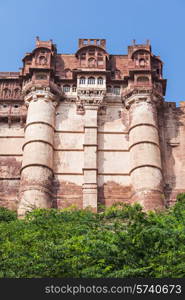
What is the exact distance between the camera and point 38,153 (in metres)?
18.4

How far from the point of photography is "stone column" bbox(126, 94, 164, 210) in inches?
693

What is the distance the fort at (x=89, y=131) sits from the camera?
18.1 metres

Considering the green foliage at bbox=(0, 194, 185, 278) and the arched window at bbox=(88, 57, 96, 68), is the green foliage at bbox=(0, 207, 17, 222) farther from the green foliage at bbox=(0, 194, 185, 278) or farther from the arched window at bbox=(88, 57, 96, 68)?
the arched window at bbox=(88, 57, 96, 68)

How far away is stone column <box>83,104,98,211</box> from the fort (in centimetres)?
3

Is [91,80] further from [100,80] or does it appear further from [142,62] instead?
[142,62]

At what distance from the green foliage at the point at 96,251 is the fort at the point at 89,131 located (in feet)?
16.0

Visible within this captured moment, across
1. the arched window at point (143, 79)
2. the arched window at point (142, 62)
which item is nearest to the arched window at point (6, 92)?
the arched window at point (143, 79)

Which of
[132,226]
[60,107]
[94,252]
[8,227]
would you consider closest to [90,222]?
[8,227]

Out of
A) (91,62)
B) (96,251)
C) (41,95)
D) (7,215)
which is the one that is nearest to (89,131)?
(41,95)

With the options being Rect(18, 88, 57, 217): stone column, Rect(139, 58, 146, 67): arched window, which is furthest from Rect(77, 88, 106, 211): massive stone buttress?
Rect(139, 58, 146, 67): arched window

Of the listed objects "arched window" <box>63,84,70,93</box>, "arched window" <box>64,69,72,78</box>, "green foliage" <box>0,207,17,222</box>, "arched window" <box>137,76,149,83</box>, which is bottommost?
"green foliage" <box>0,207,17,222</box>

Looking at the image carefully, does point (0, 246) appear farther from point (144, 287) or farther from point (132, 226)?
point (144, 287)

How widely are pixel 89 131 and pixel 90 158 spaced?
120 centimetres

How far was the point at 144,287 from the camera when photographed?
22.3 ft
